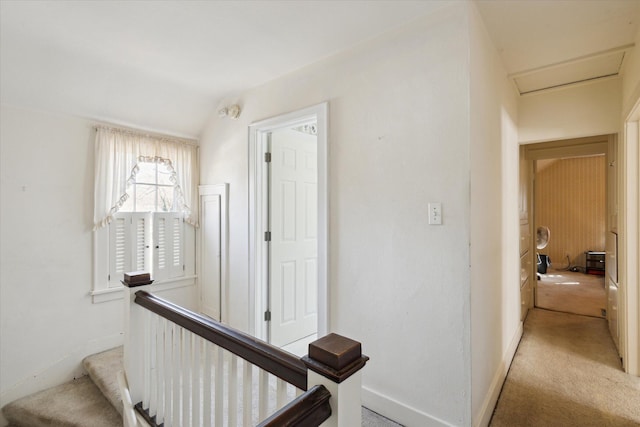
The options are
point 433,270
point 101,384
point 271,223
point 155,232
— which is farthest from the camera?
point 155,232

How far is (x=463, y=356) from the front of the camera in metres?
1.62

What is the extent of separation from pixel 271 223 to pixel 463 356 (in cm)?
191

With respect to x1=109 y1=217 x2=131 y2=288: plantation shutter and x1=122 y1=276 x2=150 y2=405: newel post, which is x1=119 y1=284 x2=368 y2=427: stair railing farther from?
x1=109 y1=217 x2=131 y2=288: plantation shutter

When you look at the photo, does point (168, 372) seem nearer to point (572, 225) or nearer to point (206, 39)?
point (206, 39)

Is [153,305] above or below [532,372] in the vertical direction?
above

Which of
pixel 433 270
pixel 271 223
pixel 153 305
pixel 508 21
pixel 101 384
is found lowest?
pixel 101 384

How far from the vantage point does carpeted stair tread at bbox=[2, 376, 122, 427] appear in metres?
2.24

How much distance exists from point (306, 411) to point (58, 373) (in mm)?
3074

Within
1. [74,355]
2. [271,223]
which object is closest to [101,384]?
[74,355]

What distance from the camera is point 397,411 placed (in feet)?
6.09

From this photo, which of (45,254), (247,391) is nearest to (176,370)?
(247,391)

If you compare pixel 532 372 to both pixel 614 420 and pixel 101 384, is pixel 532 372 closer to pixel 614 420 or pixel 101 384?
pixel 614 420

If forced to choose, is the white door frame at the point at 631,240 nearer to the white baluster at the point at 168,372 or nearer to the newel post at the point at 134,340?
the white baluster at the point at 168,372

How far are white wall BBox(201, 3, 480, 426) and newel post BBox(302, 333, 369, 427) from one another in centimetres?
103
